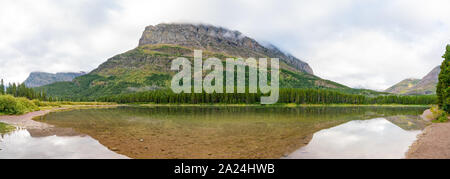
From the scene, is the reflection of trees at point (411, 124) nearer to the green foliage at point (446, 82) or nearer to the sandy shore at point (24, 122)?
the green foliage at point (446, 82)

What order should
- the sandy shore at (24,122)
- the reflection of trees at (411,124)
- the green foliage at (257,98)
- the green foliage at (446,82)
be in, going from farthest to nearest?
the green foliage at (257,98) < the green foliage at (446,82) < the reflection of trees at (411,124) < the sandy shore at (24,122)

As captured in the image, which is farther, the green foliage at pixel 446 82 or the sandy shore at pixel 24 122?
the green foliage at pixel 446 82

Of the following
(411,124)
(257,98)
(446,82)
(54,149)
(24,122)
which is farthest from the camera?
(257,98)

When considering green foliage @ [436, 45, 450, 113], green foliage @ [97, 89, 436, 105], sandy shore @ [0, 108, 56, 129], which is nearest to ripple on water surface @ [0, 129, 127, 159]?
sandy shore @ [0, 108, 56, 129]

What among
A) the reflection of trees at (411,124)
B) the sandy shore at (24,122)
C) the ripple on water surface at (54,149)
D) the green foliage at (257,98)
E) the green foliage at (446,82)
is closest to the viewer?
the ripple on water surface at (54,149)

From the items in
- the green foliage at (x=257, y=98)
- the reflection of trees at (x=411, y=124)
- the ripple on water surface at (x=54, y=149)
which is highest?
the green foliage at (x=257, y=98)

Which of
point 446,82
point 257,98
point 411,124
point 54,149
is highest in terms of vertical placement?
point 446,82

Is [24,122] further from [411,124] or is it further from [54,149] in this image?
[411,124]

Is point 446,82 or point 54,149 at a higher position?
point 446,82

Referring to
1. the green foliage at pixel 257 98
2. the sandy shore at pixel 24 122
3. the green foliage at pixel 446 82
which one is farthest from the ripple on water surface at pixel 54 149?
the green foliage at pixel 257 98

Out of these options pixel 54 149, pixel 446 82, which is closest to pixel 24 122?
pixel 54 149
